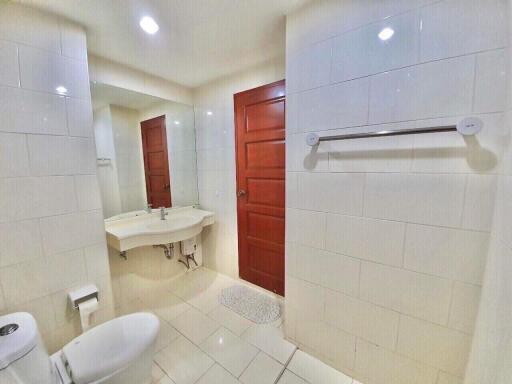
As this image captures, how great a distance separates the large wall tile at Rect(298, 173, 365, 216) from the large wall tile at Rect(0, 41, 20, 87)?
1550 millimetres

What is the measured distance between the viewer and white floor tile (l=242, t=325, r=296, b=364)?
1363mm

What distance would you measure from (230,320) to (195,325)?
276 millimetres

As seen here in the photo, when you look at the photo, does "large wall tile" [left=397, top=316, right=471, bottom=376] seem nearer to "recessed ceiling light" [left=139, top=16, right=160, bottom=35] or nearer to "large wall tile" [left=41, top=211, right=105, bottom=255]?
"large wall tile" [left=41, top=211, right=105, bottom=255]

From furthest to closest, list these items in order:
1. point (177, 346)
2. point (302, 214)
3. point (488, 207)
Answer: point (177, 346) < point (302, 214) < point (488, 207)

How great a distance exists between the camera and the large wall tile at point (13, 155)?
1.00 m

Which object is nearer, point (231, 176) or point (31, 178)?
point (31, 178)

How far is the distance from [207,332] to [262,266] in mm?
712

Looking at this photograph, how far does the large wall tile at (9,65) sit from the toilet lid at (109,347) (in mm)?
1326

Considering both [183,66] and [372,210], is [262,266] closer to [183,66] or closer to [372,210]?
[372,210]

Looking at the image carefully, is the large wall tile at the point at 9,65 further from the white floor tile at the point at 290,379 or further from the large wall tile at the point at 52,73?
the white floor tile at the point at 290,379

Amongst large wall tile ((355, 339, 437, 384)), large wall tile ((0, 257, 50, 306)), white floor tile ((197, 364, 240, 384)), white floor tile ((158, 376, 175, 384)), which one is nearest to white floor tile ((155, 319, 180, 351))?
white floor tile ((158, 376, 175, 384))

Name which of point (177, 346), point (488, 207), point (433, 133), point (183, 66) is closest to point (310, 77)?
point (433, 133)

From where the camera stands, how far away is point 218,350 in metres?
1.40

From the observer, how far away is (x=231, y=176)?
6.77 ft
